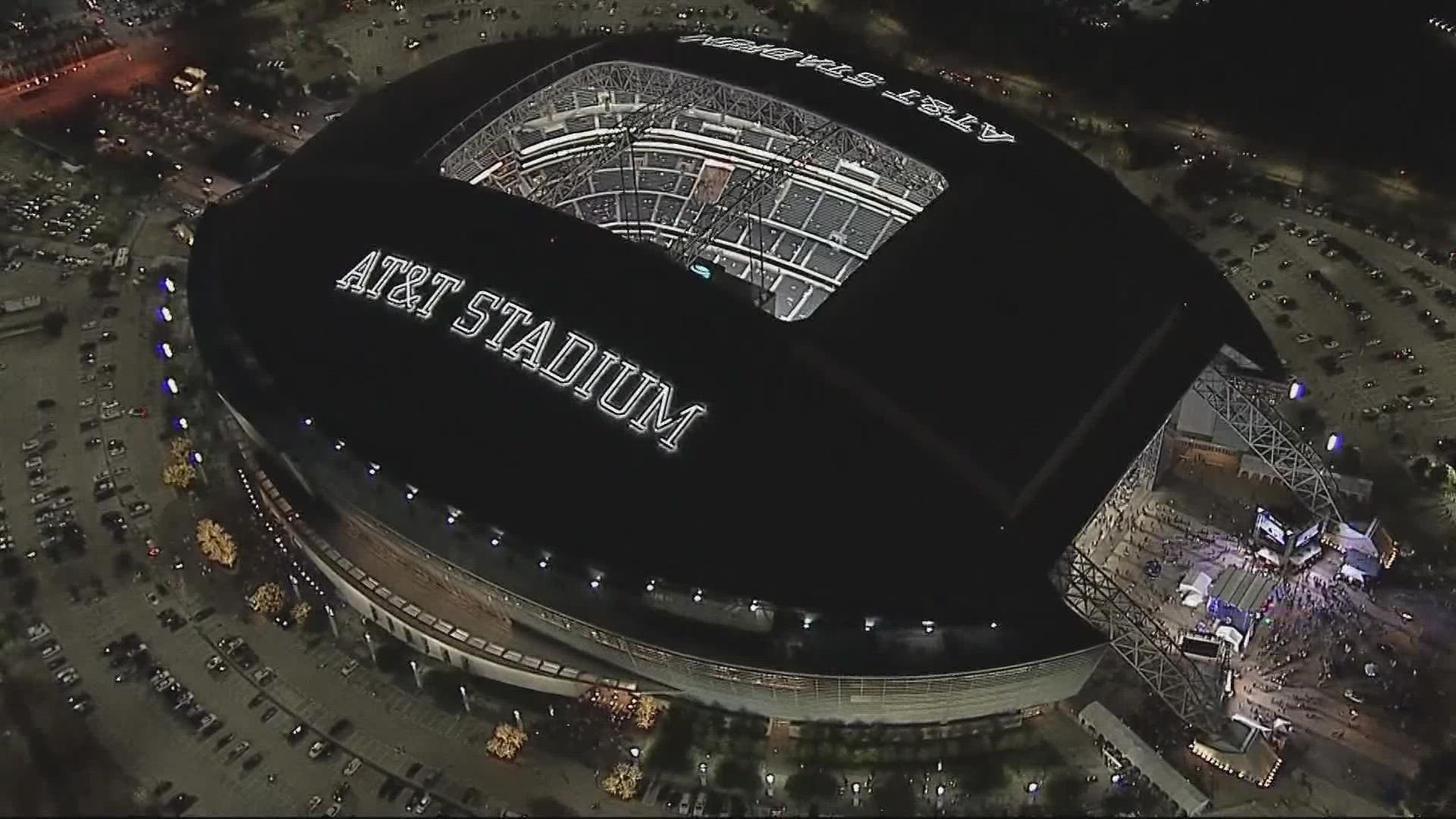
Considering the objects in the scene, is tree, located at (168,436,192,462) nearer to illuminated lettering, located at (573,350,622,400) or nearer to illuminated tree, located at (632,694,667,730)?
illuminated lettering, located at (573,350,622,400)

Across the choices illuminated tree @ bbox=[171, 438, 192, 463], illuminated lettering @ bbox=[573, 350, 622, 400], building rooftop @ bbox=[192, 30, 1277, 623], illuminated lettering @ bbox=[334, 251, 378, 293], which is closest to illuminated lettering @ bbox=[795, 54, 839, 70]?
building rooftop @ bbox=[192, 30, 1277, 623]

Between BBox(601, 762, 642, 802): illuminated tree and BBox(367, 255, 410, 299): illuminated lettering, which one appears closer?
BBox(601, 762, 642, 802): illuminated tree

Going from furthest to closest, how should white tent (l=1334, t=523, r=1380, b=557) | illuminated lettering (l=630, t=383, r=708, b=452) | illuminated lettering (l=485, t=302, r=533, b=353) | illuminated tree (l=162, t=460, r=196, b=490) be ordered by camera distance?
illuminated tree (l=162, t=460, r=196, b=490) < white tent (l=1334, t=523, r=1380, b=557) < illuminated lettering (l=485, t=302, r=533, b=353) < illuminated lettering (l=630, t=383, r=708, b=452)

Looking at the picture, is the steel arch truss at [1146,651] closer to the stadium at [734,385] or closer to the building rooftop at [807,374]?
the stadium at [734,385]

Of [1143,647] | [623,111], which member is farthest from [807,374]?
[623,111]

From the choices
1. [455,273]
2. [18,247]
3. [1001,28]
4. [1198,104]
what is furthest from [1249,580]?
[18,247]

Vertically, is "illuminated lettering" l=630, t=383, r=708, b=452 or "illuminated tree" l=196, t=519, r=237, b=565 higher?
"illuminated lettering" l=630, t=383, r=708, b=452

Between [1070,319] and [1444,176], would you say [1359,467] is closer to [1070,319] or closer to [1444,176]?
[1070,319]
